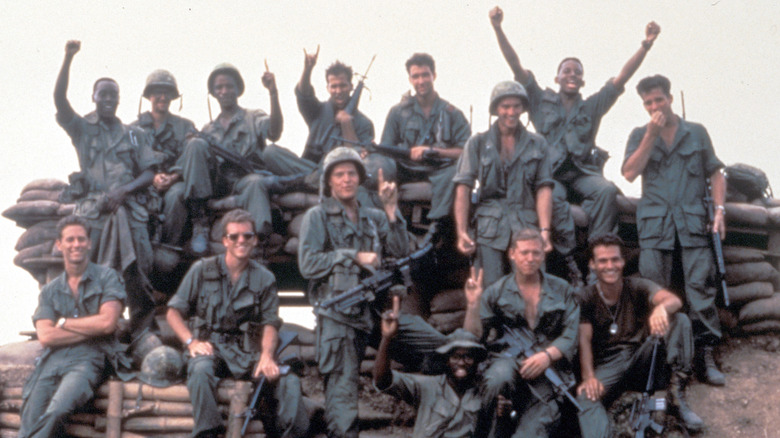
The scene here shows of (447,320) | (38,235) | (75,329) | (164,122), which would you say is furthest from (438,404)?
(38,235)

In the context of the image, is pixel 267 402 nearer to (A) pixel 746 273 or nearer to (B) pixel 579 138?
(B) pixel 579 138

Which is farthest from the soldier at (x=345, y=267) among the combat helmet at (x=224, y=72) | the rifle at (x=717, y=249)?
the rifle at (x=717, y=249)

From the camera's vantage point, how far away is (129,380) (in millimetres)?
8234

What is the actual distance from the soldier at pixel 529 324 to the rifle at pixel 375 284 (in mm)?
592

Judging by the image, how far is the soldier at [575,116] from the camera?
33.2ft

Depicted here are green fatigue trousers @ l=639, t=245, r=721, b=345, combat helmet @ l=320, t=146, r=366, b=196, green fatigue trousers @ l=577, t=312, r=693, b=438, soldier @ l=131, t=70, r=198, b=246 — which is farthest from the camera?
soldier @ l=131, t=70, r=198, b=246

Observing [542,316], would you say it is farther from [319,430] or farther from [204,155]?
[204,155]

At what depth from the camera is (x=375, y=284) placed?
8250 mm

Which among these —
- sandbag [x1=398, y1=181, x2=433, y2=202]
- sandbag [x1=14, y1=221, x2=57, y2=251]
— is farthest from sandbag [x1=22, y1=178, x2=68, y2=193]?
sandbag [x1=398, y1=181, x2=433, y2=202]

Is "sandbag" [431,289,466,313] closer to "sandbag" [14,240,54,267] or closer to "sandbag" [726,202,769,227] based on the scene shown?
A: "sandbag" [726,202,769,227]

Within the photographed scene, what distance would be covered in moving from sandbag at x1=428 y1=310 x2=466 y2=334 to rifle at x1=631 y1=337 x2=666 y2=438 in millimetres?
2208

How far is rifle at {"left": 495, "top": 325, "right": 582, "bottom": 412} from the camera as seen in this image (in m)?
8.00

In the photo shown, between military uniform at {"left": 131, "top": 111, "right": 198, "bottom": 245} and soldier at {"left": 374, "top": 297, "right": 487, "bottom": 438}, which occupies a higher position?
military uniform at {"left": 131, "top": 111, "right": 198, "bottom": 245}

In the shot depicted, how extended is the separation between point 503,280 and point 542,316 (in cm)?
45
